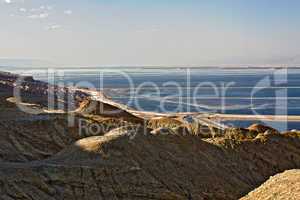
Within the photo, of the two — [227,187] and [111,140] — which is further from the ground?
[111,140]

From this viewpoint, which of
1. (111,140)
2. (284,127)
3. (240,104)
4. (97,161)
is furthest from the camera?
(240,104)

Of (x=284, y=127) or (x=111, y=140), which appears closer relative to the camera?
(x=111, y=140)

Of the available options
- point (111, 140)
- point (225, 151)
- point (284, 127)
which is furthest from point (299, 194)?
point (284, 127)

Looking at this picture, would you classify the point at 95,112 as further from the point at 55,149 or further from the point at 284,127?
the point at 284,127

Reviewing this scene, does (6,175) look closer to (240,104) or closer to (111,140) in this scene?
(111,140)

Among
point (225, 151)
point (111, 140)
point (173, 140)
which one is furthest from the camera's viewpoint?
point (225, 151)

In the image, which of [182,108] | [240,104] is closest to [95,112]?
[182,108]

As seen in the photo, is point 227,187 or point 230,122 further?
point 230,122

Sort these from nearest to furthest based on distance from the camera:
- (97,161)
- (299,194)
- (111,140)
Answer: (299,194) < (97,161) < (111,140)

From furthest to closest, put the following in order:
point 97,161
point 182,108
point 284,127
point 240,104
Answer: point 240,104 → point 182,108 → point 284,127 → point 97,161
